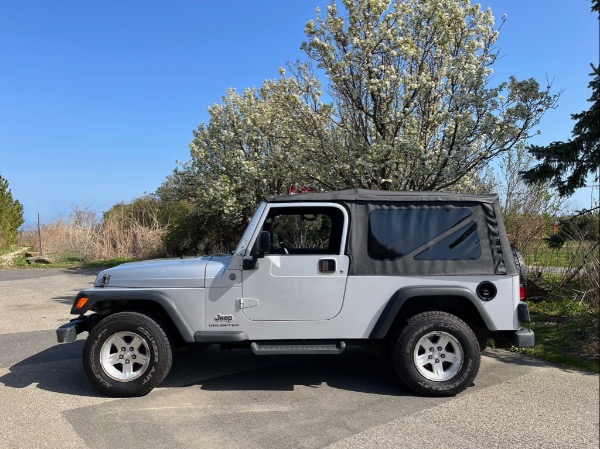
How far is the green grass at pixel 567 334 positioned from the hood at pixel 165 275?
4.25 metres

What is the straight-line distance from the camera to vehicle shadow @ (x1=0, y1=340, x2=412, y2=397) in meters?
5.05

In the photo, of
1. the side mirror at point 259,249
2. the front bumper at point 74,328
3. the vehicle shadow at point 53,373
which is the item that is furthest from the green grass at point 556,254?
the vehicle shadow at point 53,373

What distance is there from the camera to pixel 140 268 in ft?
16.5

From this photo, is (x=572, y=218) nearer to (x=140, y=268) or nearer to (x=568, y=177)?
(x=568, y=177)

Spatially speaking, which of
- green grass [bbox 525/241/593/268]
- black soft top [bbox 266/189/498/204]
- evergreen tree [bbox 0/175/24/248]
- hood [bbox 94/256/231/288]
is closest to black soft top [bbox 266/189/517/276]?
black soft top [bbox 266/189/498/204]

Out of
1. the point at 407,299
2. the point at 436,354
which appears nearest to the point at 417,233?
the point at 407,299

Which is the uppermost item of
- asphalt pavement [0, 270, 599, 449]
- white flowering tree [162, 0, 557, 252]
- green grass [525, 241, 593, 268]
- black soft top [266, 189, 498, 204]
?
white flowering tree [162, 0, 557, 252]

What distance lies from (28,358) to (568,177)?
26.5 feet

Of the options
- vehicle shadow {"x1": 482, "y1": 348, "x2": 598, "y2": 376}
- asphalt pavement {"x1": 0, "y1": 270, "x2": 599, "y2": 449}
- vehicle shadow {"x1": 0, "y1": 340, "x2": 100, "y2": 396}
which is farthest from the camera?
vehicle shadow {"x1": 482, "y1": 348, "x2": 598, "y2": 376}

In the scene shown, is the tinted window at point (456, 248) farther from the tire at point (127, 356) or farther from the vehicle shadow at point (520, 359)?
the tire at point (127, 356)

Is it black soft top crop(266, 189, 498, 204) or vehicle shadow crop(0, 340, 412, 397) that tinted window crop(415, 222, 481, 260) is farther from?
vehicle shadow crop(0, 340, 412, 397)

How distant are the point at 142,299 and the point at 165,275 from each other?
1.06 feet

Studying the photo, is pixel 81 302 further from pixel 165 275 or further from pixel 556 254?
pixel 556 254

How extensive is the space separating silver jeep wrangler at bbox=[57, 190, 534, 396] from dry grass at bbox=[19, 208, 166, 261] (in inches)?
649
